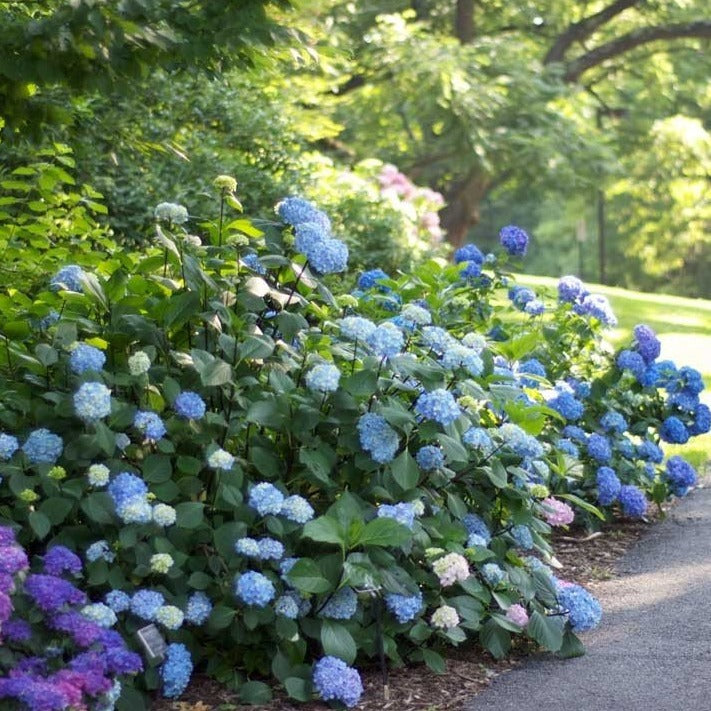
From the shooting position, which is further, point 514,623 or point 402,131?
point 402,131

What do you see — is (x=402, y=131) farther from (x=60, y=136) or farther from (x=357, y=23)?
(x=60, y=136)

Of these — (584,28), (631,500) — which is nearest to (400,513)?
(631,500)

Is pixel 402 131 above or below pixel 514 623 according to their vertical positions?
above

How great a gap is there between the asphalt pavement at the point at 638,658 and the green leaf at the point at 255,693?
0.60 meters

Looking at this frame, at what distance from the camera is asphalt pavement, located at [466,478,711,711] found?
137 inches

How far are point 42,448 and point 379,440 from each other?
3.26 ft

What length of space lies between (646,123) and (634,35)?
11.6ft

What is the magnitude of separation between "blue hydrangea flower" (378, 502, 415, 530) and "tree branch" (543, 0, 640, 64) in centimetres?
1820

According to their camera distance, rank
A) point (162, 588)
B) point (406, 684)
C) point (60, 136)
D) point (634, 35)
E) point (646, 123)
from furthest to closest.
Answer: point (646, 123)
point (634, 35)
point (60, 136)
point (406, 684)
point (162, 588)

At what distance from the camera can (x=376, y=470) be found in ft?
12.5

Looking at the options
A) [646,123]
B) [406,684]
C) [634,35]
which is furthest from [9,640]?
[646,123]

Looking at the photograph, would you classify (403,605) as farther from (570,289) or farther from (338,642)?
(570,289)

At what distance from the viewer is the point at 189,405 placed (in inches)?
140

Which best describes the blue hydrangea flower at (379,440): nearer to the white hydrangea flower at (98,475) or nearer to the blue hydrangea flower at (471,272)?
the white hydrangea flower at (98,475)
